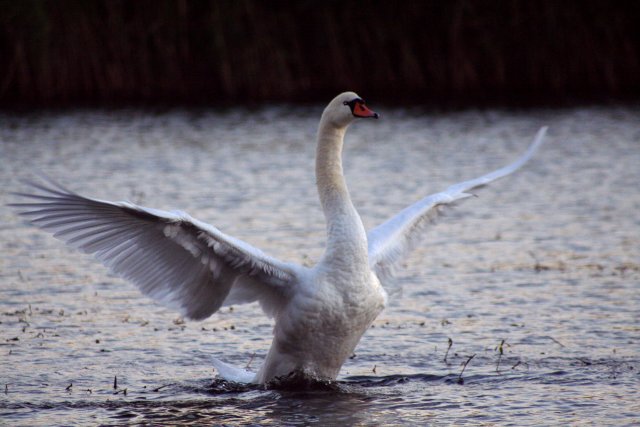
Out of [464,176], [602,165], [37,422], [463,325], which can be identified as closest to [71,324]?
[37,422]

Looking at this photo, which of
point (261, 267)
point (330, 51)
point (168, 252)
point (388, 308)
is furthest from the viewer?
point (330, 51)

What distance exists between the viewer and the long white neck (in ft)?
26.0

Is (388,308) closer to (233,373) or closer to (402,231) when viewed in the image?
(402,231)

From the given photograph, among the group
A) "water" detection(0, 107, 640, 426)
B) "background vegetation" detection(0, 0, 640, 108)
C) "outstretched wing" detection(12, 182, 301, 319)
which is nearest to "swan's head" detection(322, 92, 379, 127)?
"outstretched wing" detection(12, 182, 301, 319)

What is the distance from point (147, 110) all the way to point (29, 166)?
400 inches

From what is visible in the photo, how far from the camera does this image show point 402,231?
934cm

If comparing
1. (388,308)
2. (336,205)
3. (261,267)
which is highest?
(336,205)

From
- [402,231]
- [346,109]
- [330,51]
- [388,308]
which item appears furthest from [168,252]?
[330,51]

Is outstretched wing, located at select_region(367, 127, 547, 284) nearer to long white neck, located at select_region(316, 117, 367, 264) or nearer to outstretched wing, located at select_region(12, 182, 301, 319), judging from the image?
long white neck, located at select_region(316, 117, 367, 264)

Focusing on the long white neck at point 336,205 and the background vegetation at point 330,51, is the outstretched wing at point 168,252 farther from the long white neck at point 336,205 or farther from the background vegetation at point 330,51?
the background vegetation at point 330,51

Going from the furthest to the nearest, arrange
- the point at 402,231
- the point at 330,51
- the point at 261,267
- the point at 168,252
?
the point at 330,51 → the point at 402,231 → the point at 261,267 → the point at 168,252

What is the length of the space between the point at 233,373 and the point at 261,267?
1.05 meters

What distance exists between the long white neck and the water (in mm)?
1154

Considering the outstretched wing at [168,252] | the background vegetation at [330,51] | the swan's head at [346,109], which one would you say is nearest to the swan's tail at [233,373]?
the outstretched wing at [168,252]
